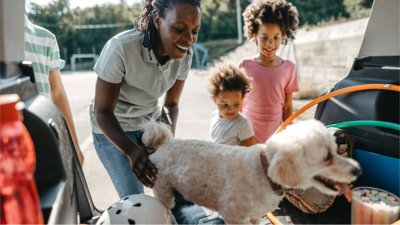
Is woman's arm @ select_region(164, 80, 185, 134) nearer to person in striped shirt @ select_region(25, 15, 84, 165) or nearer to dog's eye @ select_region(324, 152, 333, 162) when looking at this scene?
person in striped shirt @ select_region(25, 15, 84, 165)

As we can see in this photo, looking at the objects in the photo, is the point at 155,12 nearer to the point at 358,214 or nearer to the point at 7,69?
the point at 7,69

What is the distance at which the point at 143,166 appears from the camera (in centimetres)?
161

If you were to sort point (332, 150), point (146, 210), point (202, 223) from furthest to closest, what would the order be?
point (202, 223) < point (146, 210) < point (332, 150)

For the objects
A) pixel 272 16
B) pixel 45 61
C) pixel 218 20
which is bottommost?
pixel 218 20

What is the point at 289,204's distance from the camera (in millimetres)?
2496

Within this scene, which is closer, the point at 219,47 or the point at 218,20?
the point at 219,47

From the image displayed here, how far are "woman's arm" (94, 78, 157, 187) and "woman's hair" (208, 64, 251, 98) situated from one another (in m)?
0.93

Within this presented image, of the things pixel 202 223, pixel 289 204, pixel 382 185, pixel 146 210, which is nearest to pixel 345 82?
pixel 382 185

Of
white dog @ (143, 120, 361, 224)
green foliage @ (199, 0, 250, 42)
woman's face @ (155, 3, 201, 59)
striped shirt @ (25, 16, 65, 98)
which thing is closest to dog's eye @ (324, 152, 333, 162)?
white dog @ (143, 120, 361, 224)

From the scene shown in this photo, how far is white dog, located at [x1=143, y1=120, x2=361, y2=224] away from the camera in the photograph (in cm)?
133

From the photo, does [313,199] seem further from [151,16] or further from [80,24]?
[80,24]

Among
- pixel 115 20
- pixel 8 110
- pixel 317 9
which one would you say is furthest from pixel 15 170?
pixel 115 20

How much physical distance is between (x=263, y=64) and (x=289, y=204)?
1173 millimetres

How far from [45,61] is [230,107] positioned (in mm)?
1282
